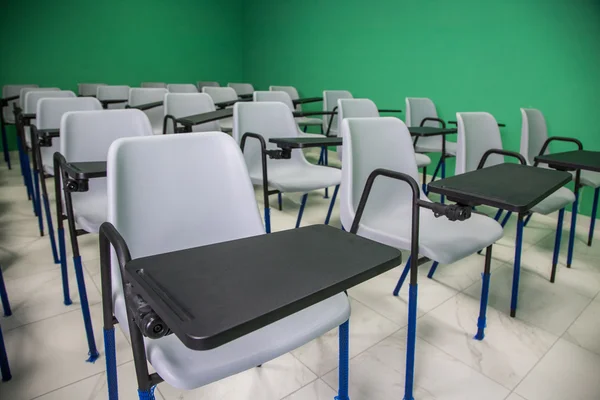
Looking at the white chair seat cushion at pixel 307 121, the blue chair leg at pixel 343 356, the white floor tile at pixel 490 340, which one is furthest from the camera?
the white chair seat cushion at pixel 307 121

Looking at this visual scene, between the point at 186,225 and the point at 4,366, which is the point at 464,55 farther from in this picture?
the point at 4,366

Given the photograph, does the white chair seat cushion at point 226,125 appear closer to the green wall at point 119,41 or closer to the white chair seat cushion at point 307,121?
the white chair seat cushion at point 307,121

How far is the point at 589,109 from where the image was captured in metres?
3.06

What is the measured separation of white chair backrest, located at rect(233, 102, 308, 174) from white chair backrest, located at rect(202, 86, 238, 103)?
6.37ft

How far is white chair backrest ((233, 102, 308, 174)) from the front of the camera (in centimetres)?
221

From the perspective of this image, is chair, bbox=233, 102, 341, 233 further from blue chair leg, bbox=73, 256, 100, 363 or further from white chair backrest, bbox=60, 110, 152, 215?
blue chair leg, bbox=73, 256, 100, 363

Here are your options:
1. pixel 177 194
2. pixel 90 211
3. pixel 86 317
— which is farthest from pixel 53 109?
pixel 177 194

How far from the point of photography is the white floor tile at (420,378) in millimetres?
1292

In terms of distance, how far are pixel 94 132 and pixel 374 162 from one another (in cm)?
118

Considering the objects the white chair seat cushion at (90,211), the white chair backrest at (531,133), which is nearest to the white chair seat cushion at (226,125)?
the white chair seat cushion at (90,211)

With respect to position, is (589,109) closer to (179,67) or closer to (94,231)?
(94,231)

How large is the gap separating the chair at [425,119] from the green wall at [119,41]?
13.5 ft

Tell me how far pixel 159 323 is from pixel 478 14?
12.9 feet

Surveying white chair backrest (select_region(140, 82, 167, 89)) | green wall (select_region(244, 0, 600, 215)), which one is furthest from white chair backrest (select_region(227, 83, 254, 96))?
white chair backrest (select_region(140, 82, 167, 89))
